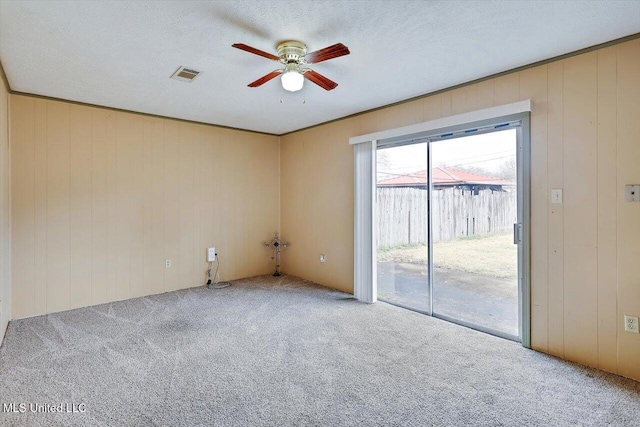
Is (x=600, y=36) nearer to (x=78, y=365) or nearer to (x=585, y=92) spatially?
(x=585, y=92)

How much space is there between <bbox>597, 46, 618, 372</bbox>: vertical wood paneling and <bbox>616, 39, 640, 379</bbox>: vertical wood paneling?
30 millimetres

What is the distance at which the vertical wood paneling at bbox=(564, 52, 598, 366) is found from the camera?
2.60 m

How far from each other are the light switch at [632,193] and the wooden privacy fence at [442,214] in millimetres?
799

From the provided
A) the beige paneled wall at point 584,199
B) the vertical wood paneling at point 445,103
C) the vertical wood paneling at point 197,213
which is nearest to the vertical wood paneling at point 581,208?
the beige paneled wall at point 584,199

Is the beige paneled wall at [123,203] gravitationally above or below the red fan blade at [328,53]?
below

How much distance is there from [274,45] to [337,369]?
2553 millimetres

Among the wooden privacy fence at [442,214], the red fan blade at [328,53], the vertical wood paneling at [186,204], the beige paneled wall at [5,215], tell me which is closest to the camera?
the red fan blade at [328,53]

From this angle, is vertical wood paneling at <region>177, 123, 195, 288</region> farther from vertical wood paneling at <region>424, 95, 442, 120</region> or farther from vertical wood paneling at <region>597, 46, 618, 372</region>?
vertical wood paneling at <region>597, 46, 618, 372</region>

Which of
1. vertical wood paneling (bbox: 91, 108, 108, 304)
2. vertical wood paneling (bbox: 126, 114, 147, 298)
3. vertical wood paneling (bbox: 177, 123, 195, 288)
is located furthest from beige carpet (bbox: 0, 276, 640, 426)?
vertical wood paneling (bbox: 177, 123, 195, 288)

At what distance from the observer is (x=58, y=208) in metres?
3.88

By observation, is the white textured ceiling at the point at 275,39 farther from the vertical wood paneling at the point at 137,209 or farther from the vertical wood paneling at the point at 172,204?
the vertical wood paneling at the point at 172,204

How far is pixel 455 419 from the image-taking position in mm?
1991

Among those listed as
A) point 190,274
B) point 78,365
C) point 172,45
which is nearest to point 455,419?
point 78,365

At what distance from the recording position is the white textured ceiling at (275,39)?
81.8 inches
